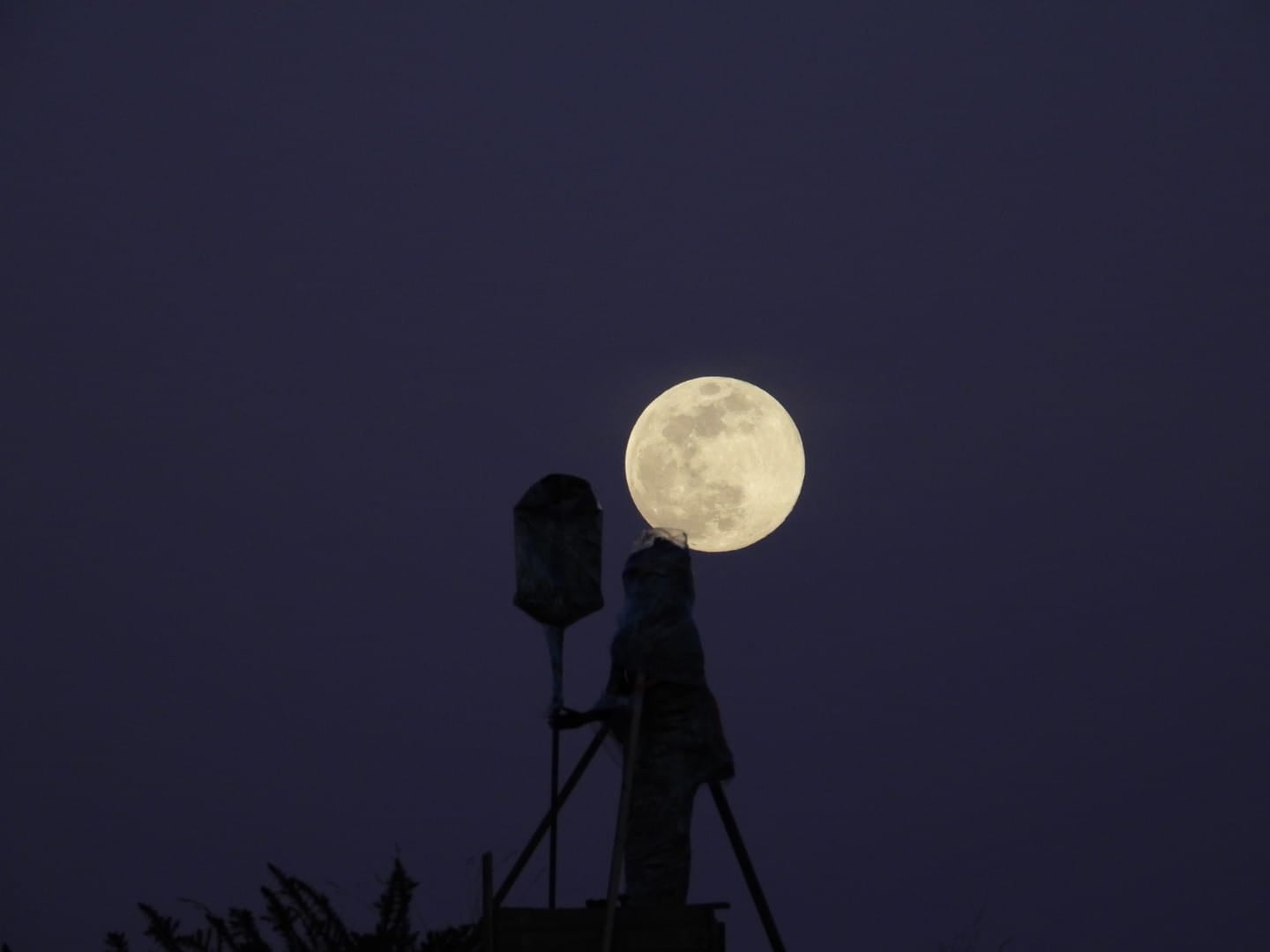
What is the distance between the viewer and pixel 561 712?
7.49 metres

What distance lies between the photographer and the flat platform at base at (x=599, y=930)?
6.70 metres

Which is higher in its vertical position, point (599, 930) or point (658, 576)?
point (658, 576)

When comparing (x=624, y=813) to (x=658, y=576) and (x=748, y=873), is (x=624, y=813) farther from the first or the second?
(x=658, y=576)

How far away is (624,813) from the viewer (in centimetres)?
674

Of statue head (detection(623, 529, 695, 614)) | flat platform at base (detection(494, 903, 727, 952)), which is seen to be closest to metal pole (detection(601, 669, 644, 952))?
flat platform at base (detection(494, 903, 727, 952))

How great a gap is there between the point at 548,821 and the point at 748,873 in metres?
0.95

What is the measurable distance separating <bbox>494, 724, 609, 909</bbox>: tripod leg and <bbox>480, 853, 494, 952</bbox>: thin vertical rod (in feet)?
0.68

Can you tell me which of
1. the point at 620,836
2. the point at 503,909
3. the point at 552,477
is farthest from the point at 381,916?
the point at 552,477

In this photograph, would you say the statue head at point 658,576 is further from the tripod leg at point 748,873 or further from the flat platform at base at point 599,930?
the flat platform at base at point 599,930

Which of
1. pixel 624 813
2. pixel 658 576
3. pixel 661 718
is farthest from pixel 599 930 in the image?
pixel 658 576

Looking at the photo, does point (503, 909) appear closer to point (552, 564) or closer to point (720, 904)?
point (720, 904)

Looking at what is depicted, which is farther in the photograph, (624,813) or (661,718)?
(661,718)

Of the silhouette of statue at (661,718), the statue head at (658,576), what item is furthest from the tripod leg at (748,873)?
the statue head at (658,576)

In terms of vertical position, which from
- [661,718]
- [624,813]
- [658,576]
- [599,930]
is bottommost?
[599,930]
